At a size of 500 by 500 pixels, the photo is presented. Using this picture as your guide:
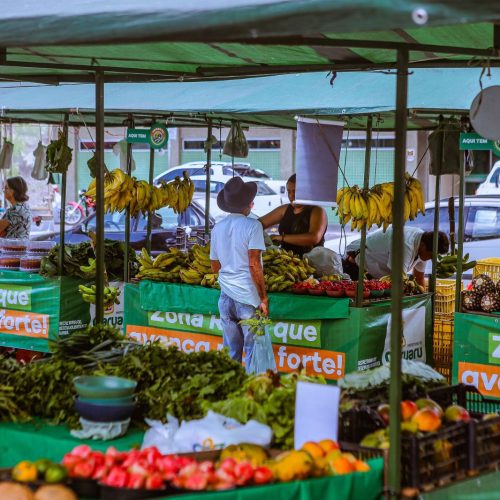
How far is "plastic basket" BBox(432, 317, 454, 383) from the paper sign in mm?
4741

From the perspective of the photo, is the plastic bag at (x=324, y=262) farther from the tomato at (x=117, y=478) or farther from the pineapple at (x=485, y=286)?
the tomato at (x=117, y=478)

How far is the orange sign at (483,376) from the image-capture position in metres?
6.85

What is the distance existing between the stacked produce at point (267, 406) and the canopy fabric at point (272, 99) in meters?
3.35

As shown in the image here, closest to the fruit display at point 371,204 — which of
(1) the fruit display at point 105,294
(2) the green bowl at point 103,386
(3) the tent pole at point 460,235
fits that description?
(3) the tent pole at point 460,235

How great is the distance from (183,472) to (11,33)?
6.02ft

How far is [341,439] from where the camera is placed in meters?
3.87

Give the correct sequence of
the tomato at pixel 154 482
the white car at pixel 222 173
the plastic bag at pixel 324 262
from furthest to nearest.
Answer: the white car at pixel 222 173 → the plastic bag at pixel 324 262 → the tomato at pixel 154 482

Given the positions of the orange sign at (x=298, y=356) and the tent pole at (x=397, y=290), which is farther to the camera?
the orange sign at (x=298, y=356)

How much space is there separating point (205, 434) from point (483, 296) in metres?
3.84

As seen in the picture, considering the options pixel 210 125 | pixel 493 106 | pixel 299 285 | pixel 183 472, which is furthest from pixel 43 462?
pixel 210 125

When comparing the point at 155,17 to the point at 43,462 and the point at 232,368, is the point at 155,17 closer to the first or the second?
the point at 43,462

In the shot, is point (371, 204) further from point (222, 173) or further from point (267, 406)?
point (222, 173)

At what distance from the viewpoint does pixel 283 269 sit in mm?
7660

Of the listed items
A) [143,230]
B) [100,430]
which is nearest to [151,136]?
[100,430]
